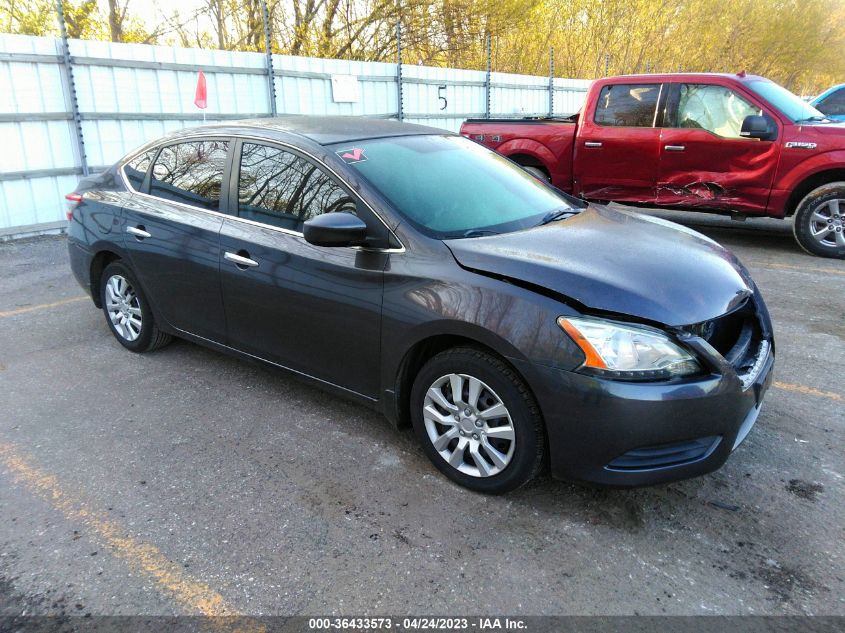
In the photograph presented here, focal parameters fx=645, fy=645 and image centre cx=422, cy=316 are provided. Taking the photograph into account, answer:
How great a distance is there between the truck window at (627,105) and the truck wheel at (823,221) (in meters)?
2.01

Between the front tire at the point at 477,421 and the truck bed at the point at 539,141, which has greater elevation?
the truck bed at the point at 539,141

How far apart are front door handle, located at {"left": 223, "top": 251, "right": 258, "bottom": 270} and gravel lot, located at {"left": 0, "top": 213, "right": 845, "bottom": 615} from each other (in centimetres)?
86

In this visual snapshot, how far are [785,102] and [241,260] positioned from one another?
6.74 meters

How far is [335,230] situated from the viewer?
9.61 ft

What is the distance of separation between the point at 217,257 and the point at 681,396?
102 inches

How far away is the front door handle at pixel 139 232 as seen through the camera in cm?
416

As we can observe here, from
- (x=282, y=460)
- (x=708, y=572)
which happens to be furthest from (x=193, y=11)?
(x=708, y=572)

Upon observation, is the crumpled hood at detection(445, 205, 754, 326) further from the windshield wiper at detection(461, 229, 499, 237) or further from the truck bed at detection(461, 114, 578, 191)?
the truck bed at detection(461, 114, 578, 191)

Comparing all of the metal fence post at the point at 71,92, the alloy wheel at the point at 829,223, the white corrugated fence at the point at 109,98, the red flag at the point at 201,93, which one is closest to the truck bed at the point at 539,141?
the alloy wheel at the point at 829,223

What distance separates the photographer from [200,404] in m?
3.88

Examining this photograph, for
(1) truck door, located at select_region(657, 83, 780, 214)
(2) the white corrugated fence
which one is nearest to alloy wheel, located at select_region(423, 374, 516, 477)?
(1) truck door, located at select_region(657, 83, 780, 214)

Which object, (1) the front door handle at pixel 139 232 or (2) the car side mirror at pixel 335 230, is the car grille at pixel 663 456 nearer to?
(2) the car side mirror at pixel 335 230

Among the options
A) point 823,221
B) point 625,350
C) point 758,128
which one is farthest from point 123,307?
point 823,221

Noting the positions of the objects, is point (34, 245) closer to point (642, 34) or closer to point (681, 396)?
point (681, 396)
